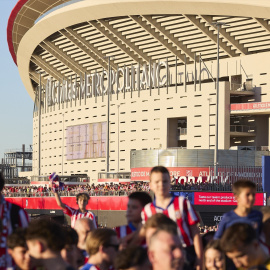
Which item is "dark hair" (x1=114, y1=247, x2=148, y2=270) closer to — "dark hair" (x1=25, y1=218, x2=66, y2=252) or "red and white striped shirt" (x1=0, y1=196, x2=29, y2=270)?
"dark hair" (x1=25, y1=218, x2=66, y2=252)

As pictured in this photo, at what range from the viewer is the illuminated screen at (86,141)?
7550 cm

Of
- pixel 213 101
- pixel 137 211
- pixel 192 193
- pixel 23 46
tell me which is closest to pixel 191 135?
pixel 213 101

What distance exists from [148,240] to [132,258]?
1025mm

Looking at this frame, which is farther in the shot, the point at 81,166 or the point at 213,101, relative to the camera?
the point at 81,166

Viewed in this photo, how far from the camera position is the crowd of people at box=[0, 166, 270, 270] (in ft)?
16.3

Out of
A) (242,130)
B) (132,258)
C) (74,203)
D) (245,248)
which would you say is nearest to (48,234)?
(132,258)

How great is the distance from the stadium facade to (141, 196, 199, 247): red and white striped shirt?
4733 cm

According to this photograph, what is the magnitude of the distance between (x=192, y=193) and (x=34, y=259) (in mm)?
27664

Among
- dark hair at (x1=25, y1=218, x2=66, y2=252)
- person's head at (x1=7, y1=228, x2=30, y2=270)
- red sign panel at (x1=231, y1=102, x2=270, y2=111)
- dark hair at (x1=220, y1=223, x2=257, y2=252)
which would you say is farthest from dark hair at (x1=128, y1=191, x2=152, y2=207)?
red sign panel at (x1=231, y1=102, x2=270, y2=111)

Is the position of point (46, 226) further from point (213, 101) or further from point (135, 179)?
point (213, 101)

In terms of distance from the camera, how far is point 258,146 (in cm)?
6297

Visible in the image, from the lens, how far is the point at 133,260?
498 centimetres

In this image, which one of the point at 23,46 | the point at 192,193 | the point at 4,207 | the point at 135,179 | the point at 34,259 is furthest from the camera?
the point at 23,46

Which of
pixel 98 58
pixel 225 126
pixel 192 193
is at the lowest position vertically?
pixel 192 193
